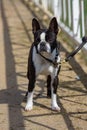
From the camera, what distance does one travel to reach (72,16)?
9000mm

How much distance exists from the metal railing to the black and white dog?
2.76m

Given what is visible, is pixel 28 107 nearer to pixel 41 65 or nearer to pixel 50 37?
pixel 41 65

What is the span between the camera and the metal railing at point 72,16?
806cm

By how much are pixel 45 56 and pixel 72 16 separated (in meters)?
4.19

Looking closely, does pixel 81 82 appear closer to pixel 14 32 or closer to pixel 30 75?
pixel 30 75

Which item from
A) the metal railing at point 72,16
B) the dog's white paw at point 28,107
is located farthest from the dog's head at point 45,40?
the metal railing at point 72,16

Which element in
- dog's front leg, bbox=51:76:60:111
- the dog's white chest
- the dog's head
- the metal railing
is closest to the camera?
the dog's head

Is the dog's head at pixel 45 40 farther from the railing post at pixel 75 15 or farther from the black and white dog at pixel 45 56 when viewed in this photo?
the railing post at pixel 75 15

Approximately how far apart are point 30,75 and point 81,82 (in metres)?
1.52

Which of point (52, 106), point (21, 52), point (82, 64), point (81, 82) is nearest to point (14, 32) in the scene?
point (21, 52)

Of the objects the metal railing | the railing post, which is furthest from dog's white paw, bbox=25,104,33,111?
the railing post

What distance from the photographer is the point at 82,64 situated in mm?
7562

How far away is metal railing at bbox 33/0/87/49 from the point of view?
8062 millimetres

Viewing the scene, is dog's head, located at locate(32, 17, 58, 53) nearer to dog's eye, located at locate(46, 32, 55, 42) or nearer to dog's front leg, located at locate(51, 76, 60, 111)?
dog's eye, located at locate(46, 32, 55, 42)
